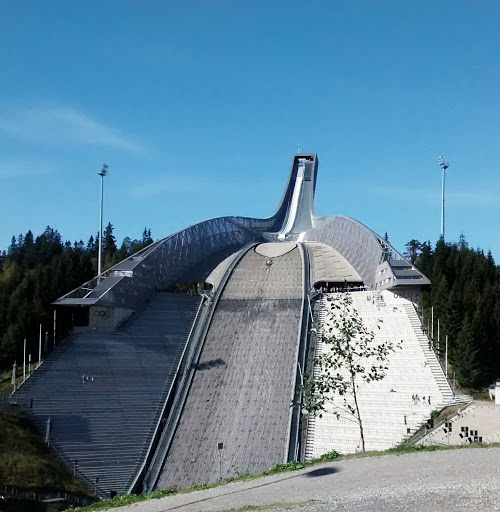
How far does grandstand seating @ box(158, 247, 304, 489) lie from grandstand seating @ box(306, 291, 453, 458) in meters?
A: 1.80

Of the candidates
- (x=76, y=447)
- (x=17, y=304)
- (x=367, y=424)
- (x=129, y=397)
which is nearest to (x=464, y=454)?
(x=367, y=424)

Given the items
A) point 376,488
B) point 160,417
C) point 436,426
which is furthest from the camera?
point 160,417

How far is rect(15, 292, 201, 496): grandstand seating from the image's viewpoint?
27422 mm

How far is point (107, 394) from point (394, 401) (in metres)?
12.1

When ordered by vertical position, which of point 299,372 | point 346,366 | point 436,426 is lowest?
point 436,426

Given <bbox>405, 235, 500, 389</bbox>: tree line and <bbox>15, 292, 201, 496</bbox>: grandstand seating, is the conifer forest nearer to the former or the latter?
<bbox>405, 235, 500, 389</bbox>: tree line

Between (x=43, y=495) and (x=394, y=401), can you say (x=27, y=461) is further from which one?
(x=394, y=401)

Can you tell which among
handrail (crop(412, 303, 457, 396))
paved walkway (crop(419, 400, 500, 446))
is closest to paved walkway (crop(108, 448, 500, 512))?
paved walkway (crop(419, 400, 500, 446))

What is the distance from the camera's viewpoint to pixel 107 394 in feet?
103

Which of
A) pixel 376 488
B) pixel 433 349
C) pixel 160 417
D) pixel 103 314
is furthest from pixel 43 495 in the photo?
pixel 433 349

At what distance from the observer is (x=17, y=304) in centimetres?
3991

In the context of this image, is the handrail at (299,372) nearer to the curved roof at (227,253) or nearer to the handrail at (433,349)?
the curved roof at (227,253)

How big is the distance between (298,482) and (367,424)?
16.4m

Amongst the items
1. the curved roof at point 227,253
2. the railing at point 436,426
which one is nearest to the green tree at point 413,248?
the curved roof at point 227,253
